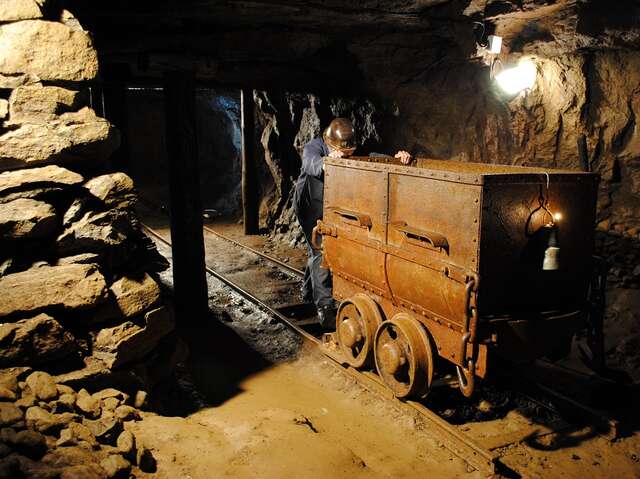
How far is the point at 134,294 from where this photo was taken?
4.31m

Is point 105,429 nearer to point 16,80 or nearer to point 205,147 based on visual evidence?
point 16,80

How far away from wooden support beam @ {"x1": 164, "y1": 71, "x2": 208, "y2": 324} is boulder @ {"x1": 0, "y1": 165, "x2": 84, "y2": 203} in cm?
278

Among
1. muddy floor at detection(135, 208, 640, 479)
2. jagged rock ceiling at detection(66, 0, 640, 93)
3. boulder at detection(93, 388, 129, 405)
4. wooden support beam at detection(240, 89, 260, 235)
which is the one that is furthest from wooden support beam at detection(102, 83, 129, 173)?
boulder at detection(93, 388, 129, 405)

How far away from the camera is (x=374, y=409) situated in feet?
16.3

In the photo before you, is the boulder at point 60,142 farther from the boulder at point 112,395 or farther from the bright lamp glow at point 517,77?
the bright lamp glow at point 517,77

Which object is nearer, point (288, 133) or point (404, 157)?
point (404, 157)

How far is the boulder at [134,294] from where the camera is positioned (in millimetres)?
4230

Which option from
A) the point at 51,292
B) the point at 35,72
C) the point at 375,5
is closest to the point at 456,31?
the point at 375,5

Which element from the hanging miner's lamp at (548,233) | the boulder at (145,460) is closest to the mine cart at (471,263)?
the hanging miner's lamp at (548,233)

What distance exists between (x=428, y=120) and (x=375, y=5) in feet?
8.31

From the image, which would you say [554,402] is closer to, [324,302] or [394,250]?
[394,250]

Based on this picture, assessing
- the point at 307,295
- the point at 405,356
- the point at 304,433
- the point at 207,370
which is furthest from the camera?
the point at 307,295

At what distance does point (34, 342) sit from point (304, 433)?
7.03 feet

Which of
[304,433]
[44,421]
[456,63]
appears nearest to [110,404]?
[44,421]
